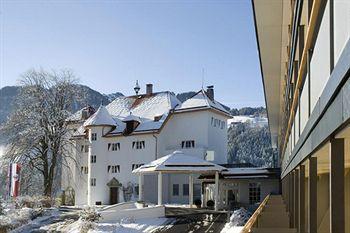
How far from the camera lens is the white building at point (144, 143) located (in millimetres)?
41625

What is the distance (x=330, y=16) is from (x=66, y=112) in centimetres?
3895

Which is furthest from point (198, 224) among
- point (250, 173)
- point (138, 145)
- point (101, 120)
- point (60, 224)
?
point (101, 120)

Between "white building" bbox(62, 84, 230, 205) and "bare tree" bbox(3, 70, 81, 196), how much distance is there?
2900 mm

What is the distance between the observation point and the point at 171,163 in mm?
32281

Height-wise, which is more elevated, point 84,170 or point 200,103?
point 200,103

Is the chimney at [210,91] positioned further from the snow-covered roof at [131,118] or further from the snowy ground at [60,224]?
the snowy ground at [60,224]

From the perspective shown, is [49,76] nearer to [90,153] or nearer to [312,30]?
[90,153]

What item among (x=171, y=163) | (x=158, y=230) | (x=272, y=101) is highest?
(x=272, y=101)

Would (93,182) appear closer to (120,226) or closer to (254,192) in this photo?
(254,192)

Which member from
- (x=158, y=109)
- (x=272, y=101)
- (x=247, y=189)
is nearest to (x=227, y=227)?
(x=272, y=101)

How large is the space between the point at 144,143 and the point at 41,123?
28.8 feet

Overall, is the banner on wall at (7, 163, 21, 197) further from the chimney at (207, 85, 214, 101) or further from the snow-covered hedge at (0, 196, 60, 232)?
the chimney at (207, 85, 214, 101)

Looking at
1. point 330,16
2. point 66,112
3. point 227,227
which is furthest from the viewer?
point 66,112

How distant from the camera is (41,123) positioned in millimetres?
39719
